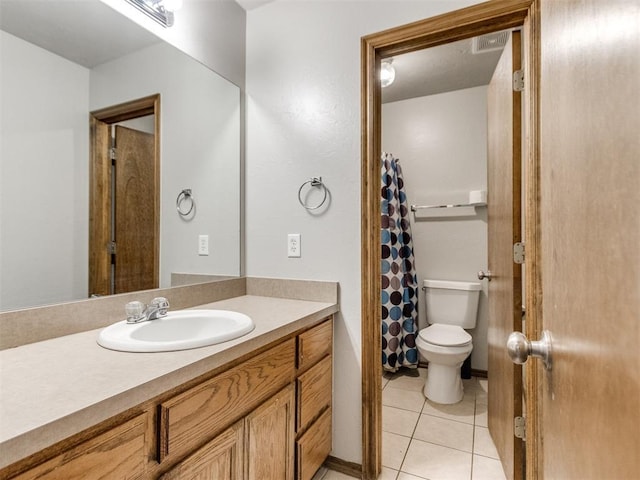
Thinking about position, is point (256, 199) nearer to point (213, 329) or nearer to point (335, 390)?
point (213, 329)

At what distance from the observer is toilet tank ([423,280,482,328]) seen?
2.63 m

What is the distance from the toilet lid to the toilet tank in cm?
11

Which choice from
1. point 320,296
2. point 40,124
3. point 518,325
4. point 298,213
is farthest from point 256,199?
point 518,325

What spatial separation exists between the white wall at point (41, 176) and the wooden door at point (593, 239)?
4.45ft

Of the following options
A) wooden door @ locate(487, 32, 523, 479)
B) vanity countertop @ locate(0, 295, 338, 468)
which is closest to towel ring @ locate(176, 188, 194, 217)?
vanity countertop @ locate(0, 295, 338, 468)

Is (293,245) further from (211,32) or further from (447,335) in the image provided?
(447,335)

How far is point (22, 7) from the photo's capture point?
3.33 feet

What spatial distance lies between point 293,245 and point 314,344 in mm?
520

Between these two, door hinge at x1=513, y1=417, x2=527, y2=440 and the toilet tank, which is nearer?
door hinge at x1=513, y1=417, x2=527, y2=440

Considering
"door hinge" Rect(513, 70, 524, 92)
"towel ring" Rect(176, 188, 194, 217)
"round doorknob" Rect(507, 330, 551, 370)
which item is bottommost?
"round doorknob" Rect(507, 330, 551, 370)

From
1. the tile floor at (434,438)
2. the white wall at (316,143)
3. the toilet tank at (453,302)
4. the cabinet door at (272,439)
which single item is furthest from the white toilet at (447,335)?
the cabinet door at (272,439)

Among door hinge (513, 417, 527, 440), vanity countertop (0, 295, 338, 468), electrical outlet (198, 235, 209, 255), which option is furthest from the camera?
electrical outlet (198, 235, 209, 255)

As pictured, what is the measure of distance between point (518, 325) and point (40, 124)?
1.92m

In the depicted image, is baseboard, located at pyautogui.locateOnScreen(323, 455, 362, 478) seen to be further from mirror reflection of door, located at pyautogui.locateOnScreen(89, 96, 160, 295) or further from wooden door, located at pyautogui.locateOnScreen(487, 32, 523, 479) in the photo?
mirror reflection of door, located at pyautogui.locateOnScreen(89, 96, 160, 295)
